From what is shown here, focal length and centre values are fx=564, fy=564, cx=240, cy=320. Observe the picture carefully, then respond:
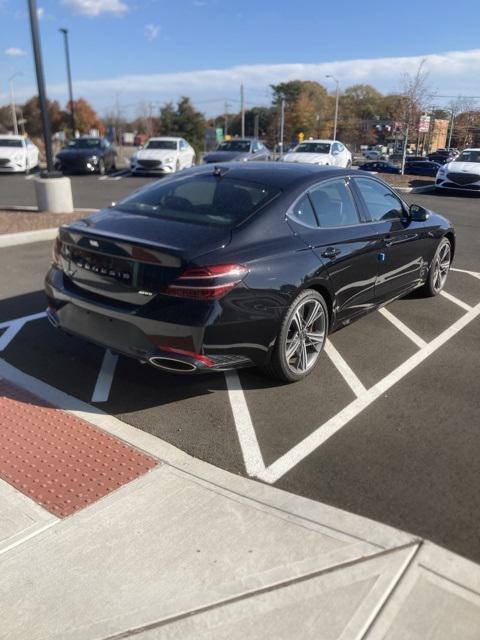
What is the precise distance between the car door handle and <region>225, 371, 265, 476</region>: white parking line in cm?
116

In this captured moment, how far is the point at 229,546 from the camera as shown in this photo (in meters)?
2.59

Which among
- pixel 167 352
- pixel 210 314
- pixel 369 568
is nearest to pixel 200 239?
pixel 210 314

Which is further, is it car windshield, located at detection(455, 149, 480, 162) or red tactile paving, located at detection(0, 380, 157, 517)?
car windshield, located at detection(455, 149, 480, 162)

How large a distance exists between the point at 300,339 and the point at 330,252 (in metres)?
0.71

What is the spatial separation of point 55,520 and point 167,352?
3.93 ft

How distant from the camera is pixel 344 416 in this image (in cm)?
385

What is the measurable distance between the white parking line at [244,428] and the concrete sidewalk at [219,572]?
225 millimetres

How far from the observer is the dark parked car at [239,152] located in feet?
68.7

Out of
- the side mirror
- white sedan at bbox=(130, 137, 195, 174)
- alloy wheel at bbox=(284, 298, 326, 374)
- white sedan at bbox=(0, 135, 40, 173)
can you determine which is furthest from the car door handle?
white sedan at bbox=(0, 135, 40, 173)

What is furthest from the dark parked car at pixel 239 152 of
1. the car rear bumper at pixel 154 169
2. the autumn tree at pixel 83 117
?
the autumn tree at pixel 83 117

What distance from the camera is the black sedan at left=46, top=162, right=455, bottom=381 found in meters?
3.52

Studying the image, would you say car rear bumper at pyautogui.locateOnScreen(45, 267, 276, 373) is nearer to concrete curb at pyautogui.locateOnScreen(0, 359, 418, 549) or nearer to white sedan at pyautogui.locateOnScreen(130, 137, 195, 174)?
concrete curb at pyautogui.locateOnScreen(0, 359, 418, 549)

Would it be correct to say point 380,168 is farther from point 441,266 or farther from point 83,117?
point 83,117

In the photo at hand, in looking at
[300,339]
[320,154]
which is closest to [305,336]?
[300,339]
